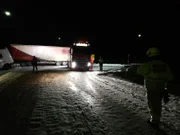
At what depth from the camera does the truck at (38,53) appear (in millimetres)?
33719

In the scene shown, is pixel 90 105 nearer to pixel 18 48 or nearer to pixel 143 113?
pixel 143 113

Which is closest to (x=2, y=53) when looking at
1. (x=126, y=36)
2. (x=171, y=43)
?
(x=171, y=43)

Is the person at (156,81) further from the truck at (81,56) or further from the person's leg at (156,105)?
the truck at (81,56)

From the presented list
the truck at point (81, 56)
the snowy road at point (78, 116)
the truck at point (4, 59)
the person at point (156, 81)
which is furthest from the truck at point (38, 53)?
the person at point (156, 81)

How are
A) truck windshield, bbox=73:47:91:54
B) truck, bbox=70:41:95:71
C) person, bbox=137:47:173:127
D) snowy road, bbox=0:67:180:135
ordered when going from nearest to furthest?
1. snowy road, bbox=0:67:180:135
2. person, bbox=137:47:173:127
3. truck, bbox=70:41:95:71
4. truck windshield, bbox=73:47:91:54

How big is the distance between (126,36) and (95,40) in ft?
44.2

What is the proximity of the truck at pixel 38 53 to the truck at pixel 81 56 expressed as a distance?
23.9 ft

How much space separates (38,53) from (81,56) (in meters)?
13.1

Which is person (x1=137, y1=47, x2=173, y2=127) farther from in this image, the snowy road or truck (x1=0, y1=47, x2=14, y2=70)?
truck (x1=0, y1=47, x2=14, y2=70)

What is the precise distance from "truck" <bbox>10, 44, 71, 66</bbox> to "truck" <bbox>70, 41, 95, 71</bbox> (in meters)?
7.29

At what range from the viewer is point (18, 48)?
3362 cm

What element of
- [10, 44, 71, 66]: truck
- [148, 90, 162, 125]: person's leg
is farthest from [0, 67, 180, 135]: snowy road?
[10, 44, 71, 66]: truck

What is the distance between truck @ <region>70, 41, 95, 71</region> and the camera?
25.2m

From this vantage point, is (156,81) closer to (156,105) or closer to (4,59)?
(156,105)
